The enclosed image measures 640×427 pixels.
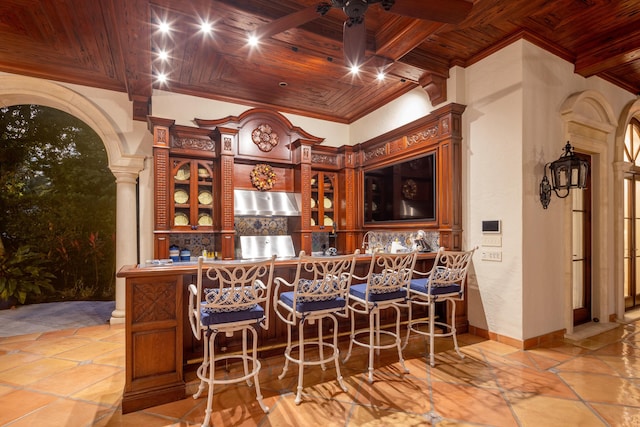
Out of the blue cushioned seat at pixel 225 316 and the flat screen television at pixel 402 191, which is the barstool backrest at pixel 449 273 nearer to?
the flat screen television at pixel 402 191

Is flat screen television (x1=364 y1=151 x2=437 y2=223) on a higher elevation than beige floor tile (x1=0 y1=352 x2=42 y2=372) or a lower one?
higher

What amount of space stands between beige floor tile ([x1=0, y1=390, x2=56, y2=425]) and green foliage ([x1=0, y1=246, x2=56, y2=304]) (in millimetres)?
3742

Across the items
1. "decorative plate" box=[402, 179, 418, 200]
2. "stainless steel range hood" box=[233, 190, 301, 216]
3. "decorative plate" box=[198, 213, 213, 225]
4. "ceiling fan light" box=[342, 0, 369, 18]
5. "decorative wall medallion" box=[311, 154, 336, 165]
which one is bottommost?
"decorative plate" box=[198, 213, 213, 225]

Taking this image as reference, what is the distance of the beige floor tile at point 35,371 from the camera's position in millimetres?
2887

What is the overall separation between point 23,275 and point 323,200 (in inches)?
215

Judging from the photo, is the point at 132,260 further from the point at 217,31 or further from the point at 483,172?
the point at 483,172

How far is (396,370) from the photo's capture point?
3.01 m

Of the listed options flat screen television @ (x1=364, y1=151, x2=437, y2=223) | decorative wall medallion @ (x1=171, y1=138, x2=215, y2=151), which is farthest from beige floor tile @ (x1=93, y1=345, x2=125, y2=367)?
flat screen television @ (x1=364, y1=151, x2=437, y2=223)

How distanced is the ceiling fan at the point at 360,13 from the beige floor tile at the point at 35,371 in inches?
146

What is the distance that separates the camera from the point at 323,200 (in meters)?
5.86

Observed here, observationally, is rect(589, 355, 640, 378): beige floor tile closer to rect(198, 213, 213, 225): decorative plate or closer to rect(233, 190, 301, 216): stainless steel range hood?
rect(233, 190, 301, 216): stainless steel range hood

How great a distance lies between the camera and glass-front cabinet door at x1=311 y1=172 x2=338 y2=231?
5789mm

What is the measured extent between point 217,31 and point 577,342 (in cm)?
530

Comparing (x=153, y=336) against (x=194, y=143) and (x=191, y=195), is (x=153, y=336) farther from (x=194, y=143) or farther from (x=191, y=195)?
(x=194, y=143)
